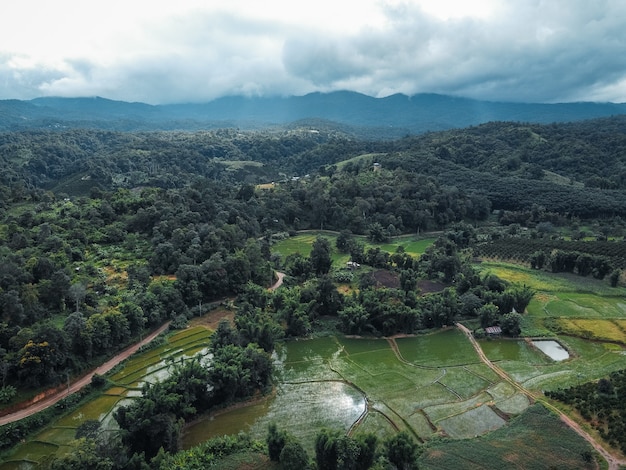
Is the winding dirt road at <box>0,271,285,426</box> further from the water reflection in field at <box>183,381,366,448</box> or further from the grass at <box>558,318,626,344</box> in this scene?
the grass at <box>558,318,626,344</box>

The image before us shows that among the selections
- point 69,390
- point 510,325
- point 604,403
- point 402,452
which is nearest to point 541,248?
point 510,325

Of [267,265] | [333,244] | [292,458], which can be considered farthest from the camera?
[333,244]

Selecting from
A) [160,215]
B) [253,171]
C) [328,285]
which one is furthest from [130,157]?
[328,285]

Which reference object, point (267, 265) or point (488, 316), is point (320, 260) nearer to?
point (267, 265)

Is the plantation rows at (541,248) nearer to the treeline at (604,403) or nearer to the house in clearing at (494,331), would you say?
the house in clearing at (494,331)

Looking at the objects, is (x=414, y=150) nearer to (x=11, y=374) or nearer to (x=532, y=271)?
(x=532, y=271)

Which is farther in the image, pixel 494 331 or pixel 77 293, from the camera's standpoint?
pixel 494 331

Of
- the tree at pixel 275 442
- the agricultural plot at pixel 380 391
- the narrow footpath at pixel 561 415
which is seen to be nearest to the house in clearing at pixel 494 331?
the narrow footpath at pixel 561 415
